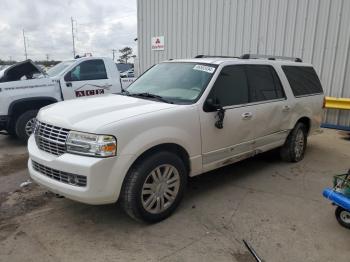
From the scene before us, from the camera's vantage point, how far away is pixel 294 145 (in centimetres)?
571

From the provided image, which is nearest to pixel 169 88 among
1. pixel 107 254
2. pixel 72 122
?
pixel 72 122

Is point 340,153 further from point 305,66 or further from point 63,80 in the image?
point 63,80

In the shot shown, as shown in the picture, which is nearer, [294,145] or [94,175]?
[94,175]

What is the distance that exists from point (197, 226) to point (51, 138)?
1813 mm

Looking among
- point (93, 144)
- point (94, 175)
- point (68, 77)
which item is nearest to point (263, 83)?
point (93, 144)

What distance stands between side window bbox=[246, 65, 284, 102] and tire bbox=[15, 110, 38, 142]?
481 cm

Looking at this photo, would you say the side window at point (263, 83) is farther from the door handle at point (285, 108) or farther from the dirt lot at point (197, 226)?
the dirt lot at point (197, 226)

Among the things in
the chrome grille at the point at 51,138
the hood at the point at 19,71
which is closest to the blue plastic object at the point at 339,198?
the chrome grille at the point at 51,138

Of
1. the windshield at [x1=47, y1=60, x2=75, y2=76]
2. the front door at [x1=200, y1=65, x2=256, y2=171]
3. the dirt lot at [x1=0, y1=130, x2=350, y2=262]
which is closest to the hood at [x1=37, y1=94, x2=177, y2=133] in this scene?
the front door at [x1=200, y1=65, x2=256, y2=171]

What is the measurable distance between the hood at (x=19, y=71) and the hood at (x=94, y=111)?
371cm

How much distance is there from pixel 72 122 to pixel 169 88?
146cm

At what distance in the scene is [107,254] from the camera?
3.02 m

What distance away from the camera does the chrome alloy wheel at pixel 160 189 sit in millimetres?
3426

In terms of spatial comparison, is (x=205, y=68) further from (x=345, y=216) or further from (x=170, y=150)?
(x=345, y=216)
